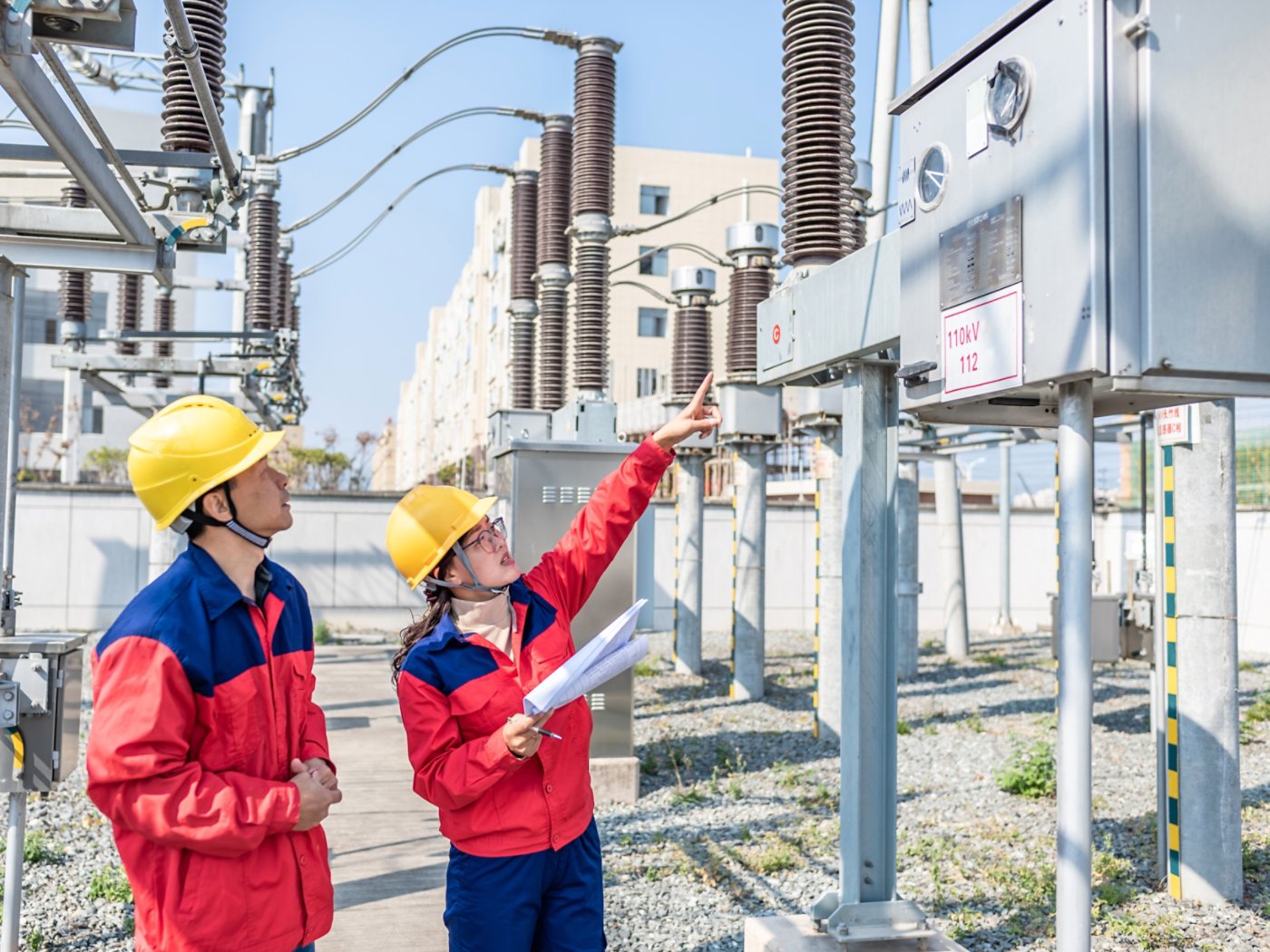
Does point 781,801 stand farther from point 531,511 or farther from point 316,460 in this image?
point 316,460

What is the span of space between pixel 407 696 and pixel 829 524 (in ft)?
24.1

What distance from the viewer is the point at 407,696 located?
3029 millimetres

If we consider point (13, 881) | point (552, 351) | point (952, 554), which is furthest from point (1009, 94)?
point (952, 554)

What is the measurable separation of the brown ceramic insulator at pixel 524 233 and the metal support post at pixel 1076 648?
9.33m

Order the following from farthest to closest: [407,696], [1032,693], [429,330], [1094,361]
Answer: [429,330] → [1032,693] → [407,696] → [1094,361]

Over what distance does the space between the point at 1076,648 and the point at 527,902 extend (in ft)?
5.04

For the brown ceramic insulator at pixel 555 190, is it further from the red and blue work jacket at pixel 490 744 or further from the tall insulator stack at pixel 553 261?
the red and blue work jacket at pixel 490 744

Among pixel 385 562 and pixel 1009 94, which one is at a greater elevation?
pixel 1009 94

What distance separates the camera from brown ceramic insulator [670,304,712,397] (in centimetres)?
1169

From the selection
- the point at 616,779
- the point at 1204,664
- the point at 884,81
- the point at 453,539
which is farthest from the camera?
the point at 616,779

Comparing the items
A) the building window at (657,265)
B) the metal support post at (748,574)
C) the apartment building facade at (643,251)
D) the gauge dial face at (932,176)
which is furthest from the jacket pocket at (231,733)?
the building window at (657,265)

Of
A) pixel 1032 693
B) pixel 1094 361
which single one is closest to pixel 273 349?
pixel 1032 693

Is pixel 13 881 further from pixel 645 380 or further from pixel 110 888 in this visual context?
pixel 645 380

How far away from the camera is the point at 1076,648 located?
2.51m
